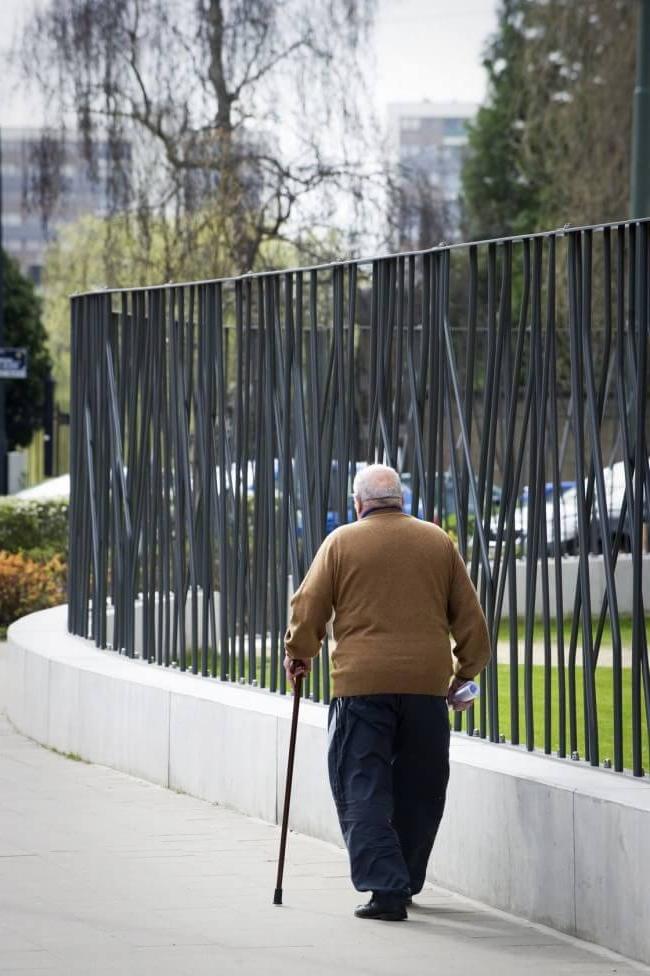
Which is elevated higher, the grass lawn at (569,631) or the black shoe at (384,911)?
the black shoe at (384,911)

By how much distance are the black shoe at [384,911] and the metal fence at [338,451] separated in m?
0.94

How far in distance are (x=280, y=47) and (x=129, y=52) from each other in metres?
2.02

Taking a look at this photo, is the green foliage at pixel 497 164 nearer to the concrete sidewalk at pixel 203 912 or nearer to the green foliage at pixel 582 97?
the green foliage at pixel 582 97

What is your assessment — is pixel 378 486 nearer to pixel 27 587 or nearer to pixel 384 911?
pixel 384 911

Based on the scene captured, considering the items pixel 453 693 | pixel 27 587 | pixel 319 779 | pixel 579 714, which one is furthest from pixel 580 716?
pixel 27 587

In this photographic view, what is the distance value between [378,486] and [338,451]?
1.98m

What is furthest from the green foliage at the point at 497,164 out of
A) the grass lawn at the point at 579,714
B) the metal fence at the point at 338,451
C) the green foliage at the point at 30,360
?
the metal fence at the point at 338,451

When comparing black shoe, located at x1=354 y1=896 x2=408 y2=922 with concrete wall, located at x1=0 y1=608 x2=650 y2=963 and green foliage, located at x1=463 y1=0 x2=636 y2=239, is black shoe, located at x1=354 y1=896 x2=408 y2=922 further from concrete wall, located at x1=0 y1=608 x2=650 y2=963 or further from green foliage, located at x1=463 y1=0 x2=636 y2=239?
green foliage, located at x1=463 y1=0 x2=636 y2=239

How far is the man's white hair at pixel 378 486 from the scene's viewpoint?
23.6ft

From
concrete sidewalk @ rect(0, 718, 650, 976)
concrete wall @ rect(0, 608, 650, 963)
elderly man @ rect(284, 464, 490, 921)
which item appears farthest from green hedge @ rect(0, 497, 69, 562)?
elderly man @ rect(284, 464, 490, 921)

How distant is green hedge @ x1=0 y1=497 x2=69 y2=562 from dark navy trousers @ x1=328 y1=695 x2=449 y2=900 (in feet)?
44.2

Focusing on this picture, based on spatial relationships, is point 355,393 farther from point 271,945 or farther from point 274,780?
point 271,945

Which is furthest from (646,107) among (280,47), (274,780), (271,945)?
(280,47)

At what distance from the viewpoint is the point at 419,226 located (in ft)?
89.8
